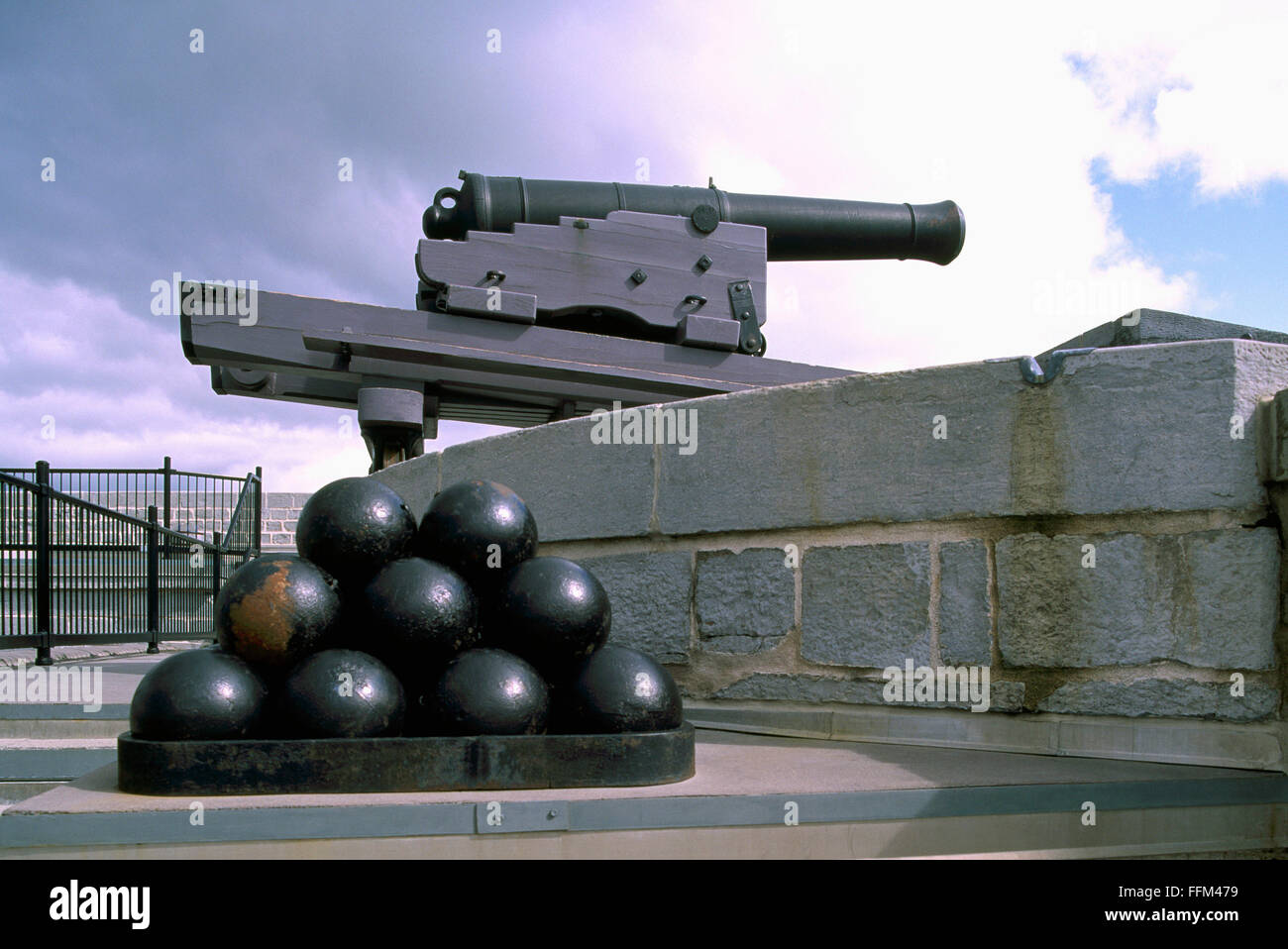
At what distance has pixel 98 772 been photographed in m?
2.45

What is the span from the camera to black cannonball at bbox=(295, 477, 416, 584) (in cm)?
240

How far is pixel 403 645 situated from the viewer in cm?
228

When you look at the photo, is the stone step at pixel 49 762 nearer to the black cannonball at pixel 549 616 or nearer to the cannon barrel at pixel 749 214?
the black cannonball at pixel 549 616

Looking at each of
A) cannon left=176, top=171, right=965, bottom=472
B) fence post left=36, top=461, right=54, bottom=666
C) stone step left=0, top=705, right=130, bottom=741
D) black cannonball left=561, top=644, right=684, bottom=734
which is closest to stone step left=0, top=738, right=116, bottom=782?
stone step left=0, top=705, right=130, bottom=741

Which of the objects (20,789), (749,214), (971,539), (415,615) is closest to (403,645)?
(415,615)

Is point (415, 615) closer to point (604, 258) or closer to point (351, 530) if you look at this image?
point (351, 530)

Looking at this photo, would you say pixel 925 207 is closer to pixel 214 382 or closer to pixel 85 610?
pixel 214 382

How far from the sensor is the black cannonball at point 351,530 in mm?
2402

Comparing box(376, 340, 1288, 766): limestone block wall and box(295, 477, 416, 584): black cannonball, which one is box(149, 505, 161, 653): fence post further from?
box(295, 477, 416, 584): black cannonball

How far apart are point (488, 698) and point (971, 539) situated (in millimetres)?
1429

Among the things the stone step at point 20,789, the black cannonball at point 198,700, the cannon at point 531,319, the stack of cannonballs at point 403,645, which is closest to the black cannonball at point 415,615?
the stack of cannonballs at point 403,645

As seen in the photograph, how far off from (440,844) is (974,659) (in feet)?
5.15

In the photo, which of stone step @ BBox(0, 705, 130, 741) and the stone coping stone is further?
stone step @ BBox(0, 705, 130, 741)
